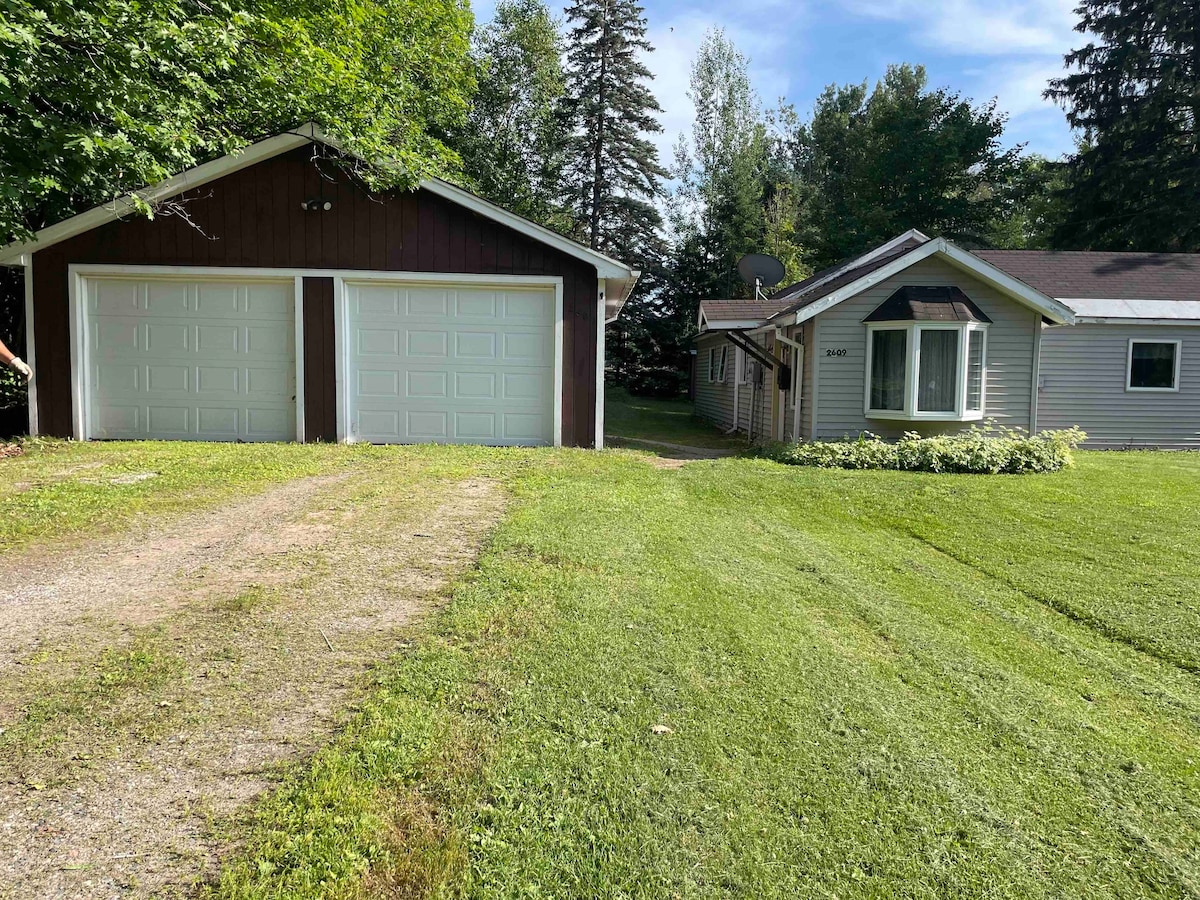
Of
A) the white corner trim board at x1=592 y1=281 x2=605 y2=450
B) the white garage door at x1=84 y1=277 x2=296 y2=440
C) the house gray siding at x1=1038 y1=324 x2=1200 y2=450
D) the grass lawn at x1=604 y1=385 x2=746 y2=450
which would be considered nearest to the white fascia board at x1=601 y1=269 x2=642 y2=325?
the white corner trim board at x1=592 y1=281 x2=605 y2=450

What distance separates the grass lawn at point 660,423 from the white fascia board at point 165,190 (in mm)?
7903

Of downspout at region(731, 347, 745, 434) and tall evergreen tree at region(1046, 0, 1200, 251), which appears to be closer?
downspout at region(731, 347, 745, 434)

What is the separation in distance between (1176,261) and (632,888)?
63.5 feet

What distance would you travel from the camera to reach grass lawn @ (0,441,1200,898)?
2381 mm

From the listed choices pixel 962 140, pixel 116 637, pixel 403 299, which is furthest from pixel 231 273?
pixel 962 140

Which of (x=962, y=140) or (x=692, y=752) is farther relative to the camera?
(x=962, y=140)

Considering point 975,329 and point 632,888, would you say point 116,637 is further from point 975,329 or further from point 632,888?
point 975,329

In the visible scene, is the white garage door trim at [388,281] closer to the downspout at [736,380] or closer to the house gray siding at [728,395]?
the house gray siding at [728,395]

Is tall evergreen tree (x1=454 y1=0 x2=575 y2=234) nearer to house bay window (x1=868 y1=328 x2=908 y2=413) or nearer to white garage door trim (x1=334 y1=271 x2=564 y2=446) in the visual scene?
white garage door trim (x1=334 y1=271 x2=564 y2=446)

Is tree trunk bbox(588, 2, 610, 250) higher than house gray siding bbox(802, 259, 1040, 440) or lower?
higher

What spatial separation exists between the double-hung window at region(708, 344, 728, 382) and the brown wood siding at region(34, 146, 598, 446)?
8104 mm

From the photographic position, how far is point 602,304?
36.1 feet

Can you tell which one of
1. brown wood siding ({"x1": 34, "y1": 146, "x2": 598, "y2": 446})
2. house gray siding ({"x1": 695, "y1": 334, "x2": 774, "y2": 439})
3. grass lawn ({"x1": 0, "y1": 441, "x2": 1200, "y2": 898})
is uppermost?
brown wood siding ({"x1": 34, "y1": 146, "x2": 598, "y2": 446})

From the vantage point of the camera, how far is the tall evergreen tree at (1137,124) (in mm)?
26219
